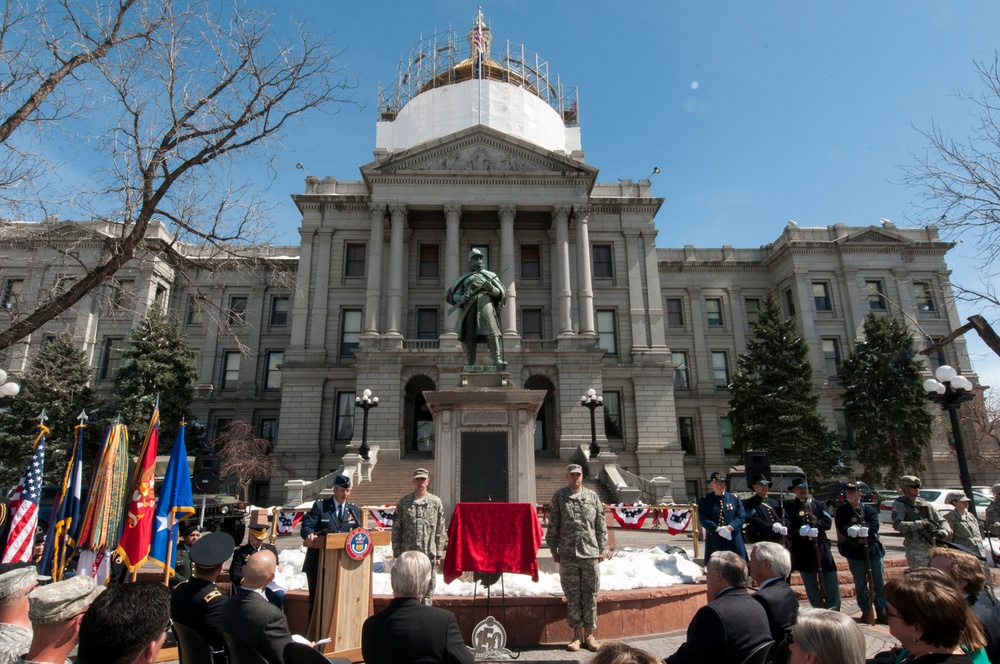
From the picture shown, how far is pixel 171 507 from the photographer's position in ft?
28.0

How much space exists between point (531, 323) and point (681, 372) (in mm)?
14106

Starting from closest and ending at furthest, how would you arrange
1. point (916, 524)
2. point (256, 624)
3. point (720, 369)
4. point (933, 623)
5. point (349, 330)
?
point (933, 623), point (256, 624), point (916, 524), point (349, 330), point (720, 369)

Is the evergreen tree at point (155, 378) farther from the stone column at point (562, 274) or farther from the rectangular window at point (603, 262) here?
the rectangular window at point (603, 262)

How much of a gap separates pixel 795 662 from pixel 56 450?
129 ft

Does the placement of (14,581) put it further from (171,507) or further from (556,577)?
(556,577)

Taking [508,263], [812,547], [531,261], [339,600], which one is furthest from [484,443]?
[531,261]

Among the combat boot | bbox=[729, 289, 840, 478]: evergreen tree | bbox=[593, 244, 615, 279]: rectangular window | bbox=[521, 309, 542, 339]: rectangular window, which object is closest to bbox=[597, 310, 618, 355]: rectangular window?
bbox=[593, 244, 615, 279]: rectangular window

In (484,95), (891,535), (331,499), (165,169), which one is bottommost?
(891,535)

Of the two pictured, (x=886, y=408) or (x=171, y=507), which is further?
(x=886, y=408)

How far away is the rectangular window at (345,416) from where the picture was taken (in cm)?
3516

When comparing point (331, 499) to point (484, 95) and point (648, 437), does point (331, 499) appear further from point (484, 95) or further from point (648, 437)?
Result: point (484, 95)

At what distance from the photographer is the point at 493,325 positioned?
11961 millimetres

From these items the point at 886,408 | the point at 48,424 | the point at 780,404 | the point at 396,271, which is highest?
the point at 396,271

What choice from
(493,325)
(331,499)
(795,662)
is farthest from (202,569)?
(493,325)
